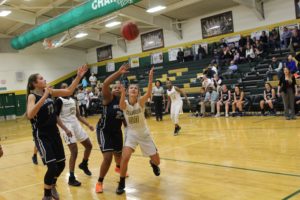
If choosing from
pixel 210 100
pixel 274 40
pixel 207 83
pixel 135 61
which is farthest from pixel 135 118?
pixel 135 61

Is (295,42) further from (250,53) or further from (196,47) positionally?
(196,47)

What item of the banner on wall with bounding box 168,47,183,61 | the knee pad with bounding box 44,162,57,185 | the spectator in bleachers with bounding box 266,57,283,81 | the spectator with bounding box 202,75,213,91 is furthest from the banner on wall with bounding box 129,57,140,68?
the knee pad with bounding box 44,162,57,185

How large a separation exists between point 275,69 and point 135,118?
10010 mm

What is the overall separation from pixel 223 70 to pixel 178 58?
471 cm

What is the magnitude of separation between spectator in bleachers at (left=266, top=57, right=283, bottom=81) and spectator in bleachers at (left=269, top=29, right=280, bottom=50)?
5.95 ft

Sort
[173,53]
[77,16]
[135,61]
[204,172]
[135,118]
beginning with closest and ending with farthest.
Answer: [135,118] < [204,172] < [77,16] < [173,53] < [135,61]

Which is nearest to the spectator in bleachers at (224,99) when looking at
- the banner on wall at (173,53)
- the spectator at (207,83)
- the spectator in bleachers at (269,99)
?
the spectator at (207,83)

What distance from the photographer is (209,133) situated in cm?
902

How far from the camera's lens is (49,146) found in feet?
13.2

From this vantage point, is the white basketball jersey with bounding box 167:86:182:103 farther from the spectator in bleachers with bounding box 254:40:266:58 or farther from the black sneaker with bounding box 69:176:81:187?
the spectator in bleachers with bounding box 254:40:266:58

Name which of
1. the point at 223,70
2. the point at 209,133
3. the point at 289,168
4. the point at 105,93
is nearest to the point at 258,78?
the point at 223,70

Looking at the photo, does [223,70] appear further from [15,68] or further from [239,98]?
[15,68]

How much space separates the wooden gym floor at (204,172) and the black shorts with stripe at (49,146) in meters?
0.80

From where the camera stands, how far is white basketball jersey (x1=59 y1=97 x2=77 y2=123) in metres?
5.49
